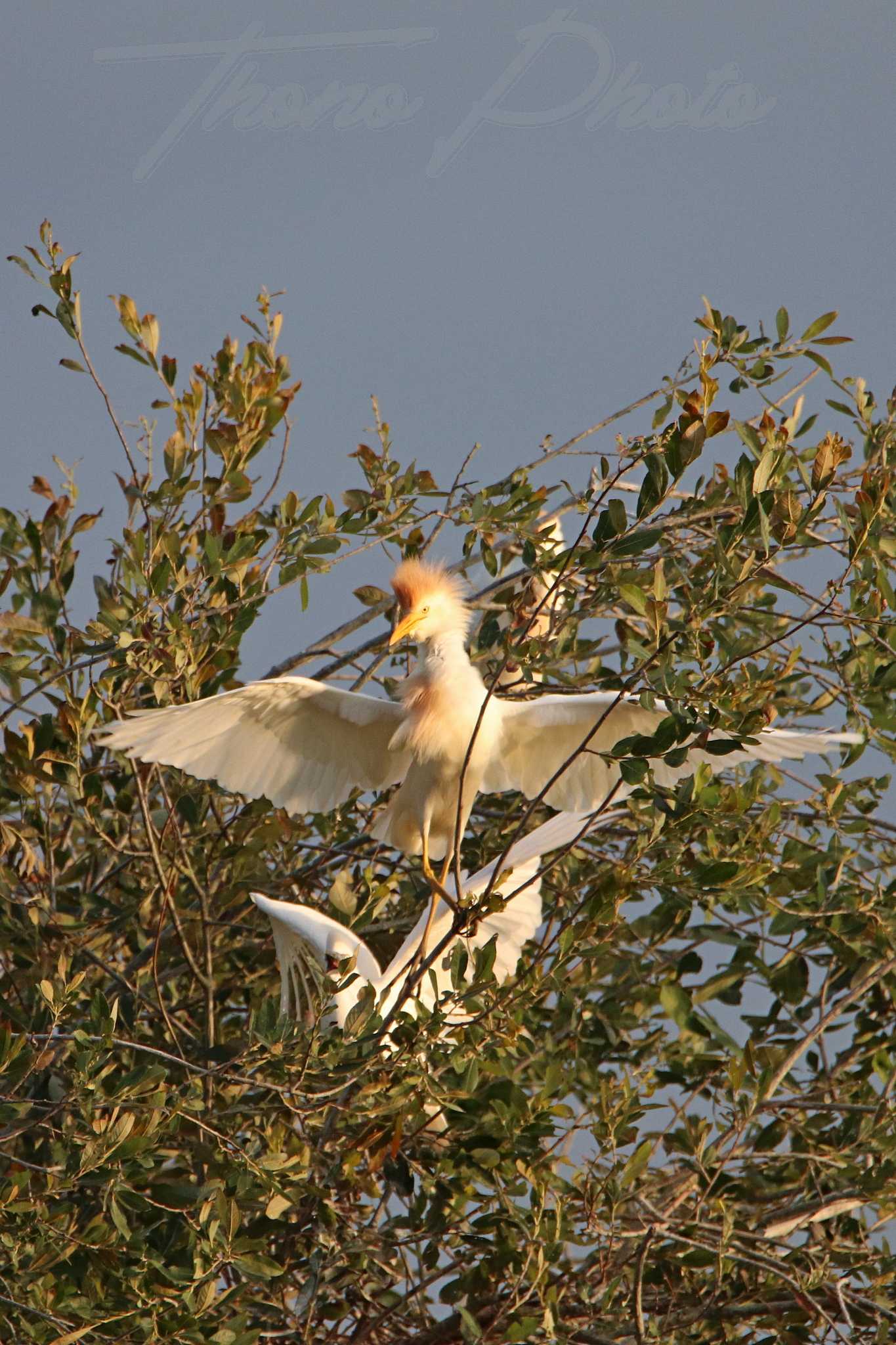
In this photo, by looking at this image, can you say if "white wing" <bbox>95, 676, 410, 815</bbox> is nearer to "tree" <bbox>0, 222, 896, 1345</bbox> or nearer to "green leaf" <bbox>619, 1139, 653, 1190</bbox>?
"tree" <bbox>0, 222, 896, 1345</bbox>

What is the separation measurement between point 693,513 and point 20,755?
143 cm

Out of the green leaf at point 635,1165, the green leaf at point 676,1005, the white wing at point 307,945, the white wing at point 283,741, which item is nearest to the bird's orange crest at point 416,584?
the white wing at point 283,741

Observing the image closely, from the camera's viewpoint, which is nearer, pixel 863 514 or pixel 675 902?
pixel 863 514

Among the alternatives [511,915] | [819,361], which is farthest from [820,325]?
[511,915]

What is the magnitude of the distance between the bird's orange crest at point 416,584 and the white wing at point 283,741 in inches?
9.6

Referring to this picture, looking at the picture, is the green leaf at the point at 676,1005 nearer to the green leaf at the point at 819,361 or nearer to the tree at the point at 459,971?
the tree at the point at 459,971

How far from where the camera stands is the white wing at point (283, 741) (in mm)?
2918

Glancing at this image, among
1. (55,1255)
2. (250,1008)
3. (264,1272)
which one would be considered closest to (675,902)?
(250,1008)

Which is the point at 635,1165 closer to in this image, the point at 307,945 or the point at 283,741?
the point at 307,945

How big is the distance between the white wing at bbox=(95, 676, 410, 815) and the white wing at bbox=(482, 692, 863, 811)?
26 cm

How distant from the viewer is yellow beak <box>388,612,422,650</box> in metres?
3.16

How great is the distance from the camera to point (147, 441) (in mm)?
3102

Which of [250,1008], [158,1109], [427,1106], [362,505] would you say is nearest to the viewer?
[158,1109]

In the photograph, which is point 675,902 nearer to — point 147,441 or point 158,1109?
point 158,1109
